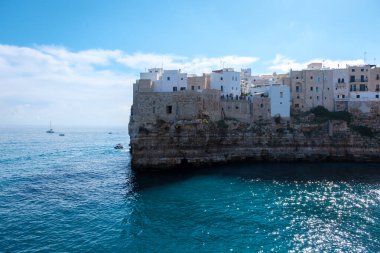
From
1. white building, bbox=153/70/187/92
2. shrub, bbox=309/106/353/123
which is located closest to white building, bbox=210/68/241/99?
white building, bbox=153/70/187/92

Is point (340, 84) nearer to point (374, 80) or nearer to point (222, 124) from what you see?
point (374, 80)

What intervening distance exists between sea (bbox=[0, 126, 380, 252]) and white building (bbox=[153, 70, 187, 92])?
53.6ft

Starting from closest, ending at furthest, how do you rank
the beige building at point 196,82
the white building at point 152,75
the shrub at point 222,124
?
the shrub at point 222,124, the beige building at point 196,82, the white building at point 152,75

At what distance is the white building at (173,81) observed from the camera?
185 feet

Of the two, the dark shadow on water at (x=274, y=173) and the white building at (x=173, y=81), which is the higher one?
the white building at (x=173, y=81)

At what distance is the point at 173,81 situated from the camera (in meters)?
56.6

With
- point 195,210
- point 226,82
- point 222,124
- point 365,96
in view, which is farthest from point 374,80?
point 195,210

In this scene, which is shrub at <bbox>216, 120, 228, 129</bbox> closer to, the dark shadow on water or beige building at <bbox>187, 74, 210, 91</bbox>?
the dark shadow on water

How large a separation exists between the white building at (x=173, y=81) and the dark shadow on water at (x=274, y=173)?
1538 cm

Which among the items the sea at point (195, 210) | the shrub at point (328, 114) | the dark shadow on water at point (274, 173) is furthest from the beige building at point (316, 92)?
the sea at point (195, 210)

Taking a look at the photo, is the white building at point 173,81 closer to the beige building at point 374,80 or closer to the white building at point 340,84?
the white building at point 340,84

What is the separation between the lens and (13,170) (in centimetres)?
5125

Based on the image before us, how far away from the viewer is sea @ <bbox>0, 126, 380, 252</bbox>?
23094mm

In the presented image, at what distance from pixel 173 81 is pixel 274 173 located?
79.6ft
